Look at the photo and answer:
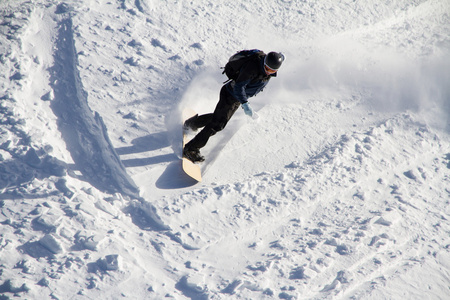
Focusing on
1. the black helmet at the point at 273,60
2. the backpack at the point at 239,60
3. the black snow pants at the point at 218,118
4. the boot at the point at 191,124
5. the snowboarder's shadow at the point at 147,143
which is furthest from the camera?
the boot at the point at 191,124

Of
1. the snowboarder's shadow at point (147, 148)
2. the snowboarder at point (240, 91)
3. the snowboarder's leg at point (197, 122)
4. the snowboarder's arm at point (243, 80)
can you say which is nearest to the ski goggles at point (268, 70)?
the snowboarder at point (240, 91)

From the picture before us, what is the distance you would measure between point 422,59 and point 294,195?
441 cm

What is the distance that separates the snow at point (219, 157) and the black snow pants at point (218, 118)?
1.38 ft

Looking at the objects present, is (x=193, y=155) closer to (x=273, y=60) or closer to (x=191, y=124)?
(x=191, y=124)

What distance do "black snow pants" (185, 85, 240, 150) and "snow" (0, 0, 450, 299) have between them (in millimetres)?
420

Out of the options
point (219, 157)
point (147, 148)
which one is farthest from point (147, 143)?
A: point (219, 157)

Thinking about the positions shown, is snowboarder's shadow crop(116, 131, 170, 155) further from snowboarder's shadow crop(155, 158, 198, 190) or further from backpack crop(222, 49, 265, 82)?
backpack crop(222, 49, 265, 82)

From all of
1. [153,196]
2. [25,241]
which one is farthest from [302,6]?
[25,241]

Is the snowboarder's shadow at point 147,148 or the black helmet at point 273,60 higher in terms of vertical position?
the black helmet at point 273,60

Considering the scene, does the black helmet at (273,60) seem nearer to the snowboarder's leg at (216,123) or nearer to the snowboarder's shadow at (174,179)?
the snowboarder's leg at (216,123)

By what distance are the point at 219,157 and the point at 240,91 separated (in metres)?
1.28

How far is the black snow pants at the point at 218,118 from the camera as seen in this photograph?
192 inches

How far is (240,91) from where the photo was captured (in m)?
4.57

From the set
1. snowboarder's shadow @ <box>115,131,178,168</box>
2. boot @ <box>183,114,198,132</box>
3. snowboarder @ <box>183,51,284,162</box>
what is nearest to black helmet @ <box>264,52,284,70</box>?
snowboarder @ <box>183,51,284,162</box>
